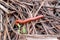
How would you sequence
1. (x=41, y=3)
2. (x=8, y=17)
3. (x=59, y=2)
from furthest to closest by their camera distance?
(x=59, y=2) → (x=41, y=3) → (x=8, y=17)

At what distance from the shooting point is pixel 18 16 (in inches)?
130

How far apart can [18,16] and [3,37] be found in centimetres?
54

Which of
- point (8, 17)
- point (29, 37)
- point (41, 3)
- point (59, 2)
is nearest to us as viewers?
point (29, 37)

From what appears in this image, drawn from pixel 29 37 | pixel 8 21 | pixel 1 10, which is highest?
pixel 1 10

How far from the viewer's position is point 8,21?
3.14 metres

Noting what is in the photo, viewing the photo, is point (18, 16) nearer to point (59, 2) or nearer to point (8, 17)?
point (8, 17)

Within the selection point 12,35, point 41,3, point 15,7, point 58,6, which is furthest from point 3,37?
point 58,6

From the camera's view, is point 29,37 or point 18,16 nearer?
point 29,37

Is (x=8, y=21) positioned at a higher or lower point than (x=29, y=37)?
higher

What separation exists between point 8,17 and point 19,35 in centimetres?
46

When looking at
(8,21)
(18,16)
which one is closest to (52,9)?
(18,16)

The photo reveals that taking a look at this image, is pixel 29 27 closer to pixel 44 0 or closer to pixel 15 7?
pixel 15 7

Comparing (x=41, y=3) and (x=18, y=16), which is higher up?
(x=41, y=3)

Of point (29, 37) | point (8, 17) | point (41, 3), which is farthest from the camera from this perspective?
point (41, 3)
